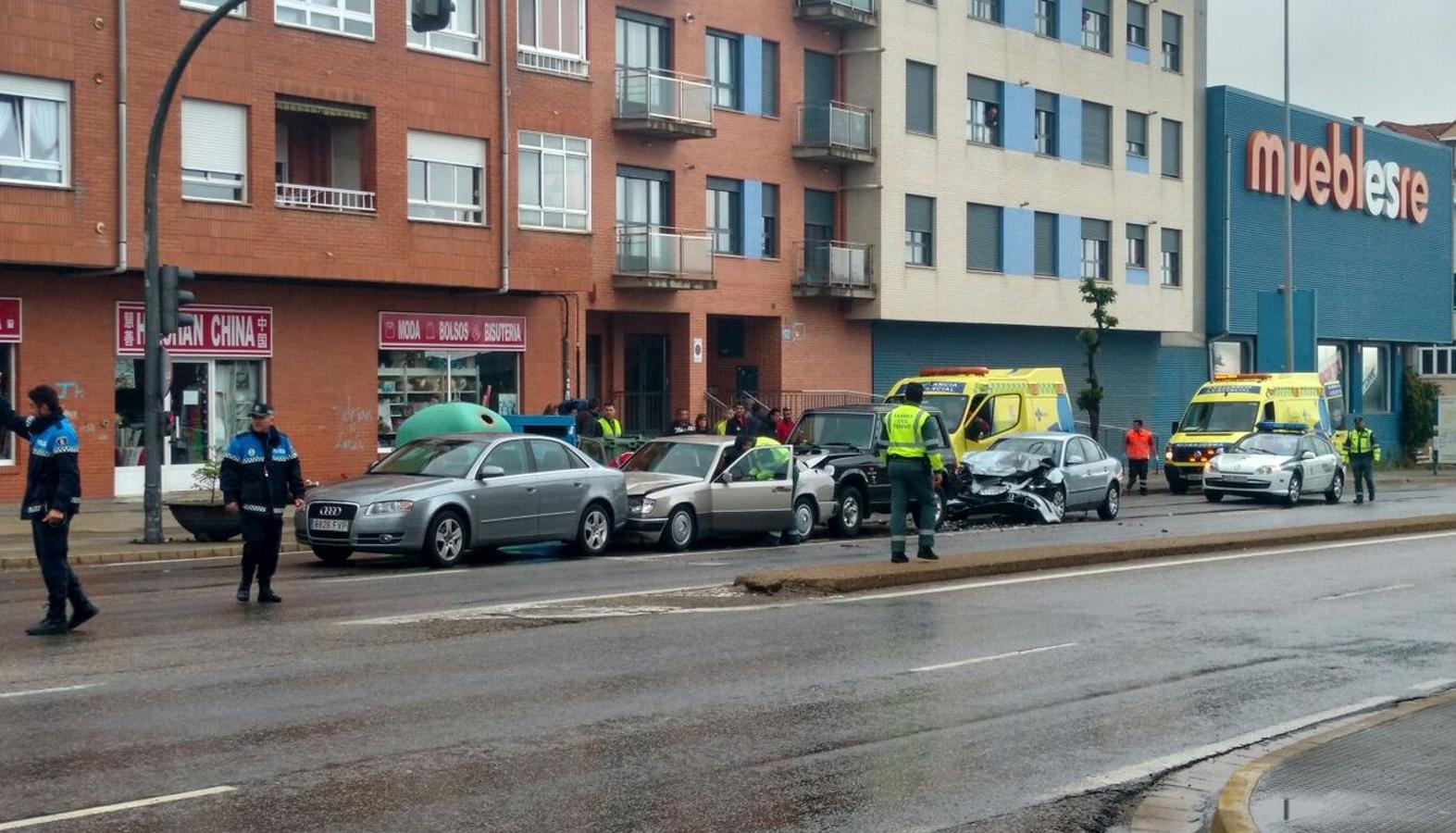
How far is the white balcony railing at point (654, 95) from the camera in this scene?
36.9m

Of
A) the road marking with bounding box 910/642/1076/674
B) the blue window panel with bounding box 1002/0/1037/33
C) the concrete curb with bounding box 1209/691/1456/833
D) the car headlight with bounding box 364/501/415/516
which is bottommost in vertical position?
the road marking with bounding box 910/642/1076/674

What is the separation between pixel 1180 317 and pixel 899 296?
14620 millimetres

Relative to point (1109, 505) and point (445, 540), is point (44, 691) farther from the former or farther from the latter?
point (1109, 505)

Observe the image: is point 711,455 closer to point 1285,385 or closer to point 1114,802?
point 1114,802

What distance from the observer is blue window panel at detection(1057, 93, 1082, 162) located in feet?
163

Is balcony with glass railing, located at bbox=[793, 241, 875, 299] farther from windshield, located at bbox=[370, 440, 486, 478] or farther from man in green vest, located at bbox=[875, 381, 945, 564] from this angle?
man in green vest, located at bbox=[875, 381, 945, 564]

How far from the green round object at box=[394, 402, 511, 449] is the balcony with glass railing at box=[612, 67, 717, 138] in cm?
1252

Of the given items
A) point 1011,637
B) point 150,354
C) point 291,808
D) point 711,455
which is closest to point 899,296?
point 711,455

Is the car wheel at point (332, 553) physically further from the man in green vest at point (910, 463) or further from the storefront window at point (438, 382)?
the storefront window at point (438, 382)

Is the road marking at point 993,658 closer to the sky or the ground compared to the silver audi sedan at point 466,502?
closer to the ground

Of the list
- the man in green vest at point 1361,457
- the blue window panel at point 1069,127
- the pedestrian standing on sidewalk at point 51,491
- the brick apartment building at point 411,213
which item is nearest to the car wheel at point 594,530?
the pedestrian standing on sidewalk at point 51,491

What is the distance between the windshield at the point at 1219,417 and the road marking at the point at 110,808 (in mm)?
34535

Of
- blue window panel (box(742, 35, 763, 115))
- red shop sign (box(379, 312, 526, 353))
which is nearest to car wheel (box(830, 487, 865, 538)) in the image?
red shop sign (box(379, 312, 526, 353))

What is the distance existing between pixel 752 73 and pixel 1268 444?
14.0 meters
